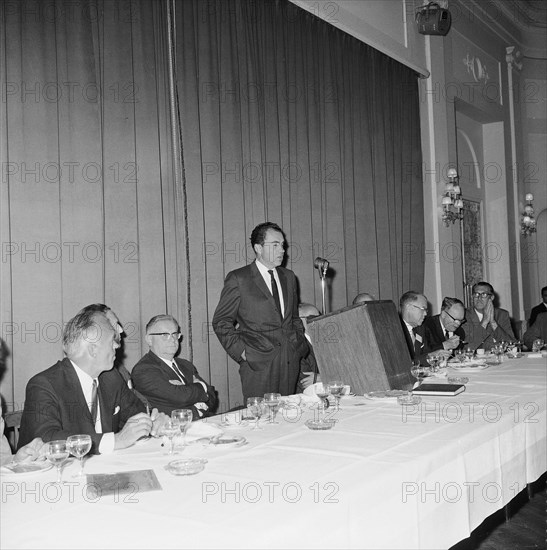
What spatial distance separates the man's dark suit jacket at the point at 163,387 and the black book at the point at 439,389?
4.00 ft

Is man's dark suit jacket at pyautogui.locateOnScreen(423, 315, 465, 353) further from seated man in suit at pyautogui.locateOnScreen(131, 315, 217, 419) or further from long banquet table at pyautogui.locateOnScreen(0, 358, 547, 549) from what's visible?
long banquet table at pyautogui.locateOnScreen(0, 358, 547, 549)

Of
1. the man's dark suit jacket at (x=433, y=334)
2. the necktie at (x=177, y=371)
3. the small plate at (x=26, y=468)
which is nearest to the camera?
the small plate at (x=26, y=468)

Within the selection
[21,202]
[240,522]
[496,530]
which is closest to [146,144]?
[21,202]

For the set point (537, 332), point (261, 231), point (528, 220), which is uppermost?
point (528, 220)

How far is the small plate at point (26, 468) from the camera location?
5.98 feet

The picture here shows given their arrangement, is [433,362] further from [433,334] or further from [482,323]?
[482,323]

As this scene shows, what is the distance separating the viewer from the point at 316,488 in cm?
159

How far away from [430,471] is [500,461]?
0.52m

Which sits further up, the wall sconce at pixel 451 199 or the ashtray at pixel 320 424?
the wall sconce at pixel 451 199

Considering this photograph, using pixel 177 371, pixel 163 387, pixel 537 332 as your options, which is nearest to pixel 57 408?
pixel 163 387

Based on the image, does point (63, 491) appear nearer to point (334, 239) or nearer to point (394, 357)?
point (394, 357)

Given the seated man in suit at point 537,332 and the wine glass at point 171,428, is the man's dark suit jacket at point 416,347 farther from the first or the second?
the wine glass at point 171,428

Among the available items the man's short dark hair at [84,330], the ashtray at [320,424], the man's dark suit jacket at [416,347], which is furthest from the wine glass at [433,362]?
the man's short dark hair at [84,330]

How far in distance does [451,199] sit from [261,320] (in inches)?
190
